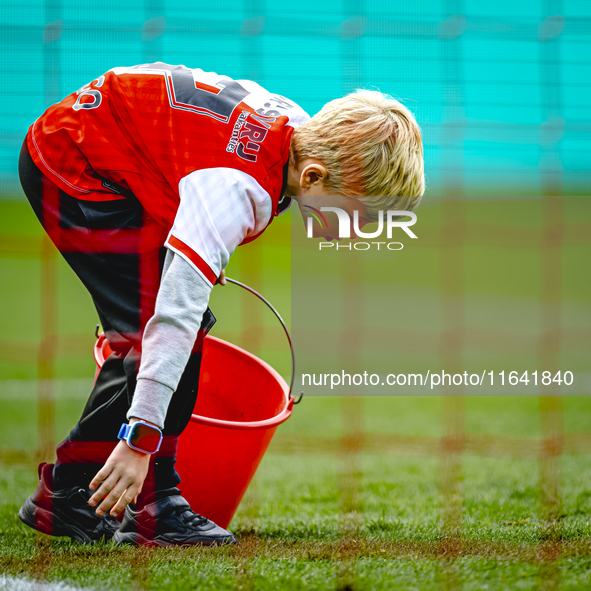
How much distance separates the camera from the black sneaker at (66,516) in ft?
3.41

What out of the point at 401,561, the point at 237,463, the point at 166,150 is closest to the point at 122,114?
the point at 166,150

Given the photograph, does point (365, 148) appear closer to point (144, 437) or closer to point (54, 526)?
point (144, 437)

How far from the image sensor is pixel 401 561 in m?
0.94

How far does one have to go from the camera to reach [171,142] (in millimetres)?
936

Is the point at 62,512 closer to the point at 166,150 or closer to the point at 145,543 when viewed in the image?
the point at 145,543

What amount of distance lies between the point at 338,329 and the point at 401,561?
284 cm

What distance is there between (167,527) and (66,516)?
19 centimetres

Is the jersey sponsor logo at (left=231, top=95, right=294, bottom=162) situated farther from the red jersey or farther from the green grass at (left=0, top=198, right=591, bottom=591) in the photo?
the green grass at (left=0, top=198, right=591, bottom=591)

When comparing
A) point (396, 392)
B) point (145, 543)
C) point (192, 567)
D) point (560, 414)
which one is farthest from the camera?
point (396, 392)

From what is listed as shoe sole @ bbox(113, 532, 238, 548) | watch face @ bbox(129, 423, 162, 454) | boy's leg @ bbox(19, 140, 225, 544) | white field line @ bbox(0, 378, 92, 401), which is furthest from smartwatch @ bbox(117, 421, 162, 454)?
white field line @ bbox(0, 378, 92, 401)

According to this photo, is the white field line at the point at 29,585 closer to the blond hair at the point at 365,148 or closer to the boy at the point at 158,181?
the boy at the point at 158,181

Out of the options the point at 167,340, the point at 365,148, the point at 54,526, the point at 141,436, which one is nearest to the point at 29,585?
the point at 54,526

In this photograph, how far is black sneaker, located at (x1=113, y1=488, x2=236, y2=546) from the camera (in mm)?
991

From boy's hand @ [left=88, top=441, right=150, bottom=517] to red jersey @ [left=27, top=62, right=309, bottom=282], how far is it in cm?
28
